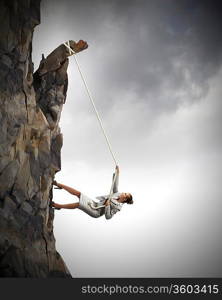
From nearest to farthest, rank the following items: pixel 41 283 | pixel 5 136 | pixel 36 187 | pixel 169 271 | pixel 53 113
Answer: pixel 41 283
pixel 5 136
pixel 36 187
pixel 53 113
pixel 169 271

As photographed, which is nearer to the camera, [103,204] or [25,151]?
[25,151]

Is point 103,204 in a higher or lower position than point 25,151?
lower

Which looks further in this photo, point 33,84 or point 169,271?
point 169,271

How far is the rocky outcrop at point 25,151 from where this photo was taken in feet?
25.7

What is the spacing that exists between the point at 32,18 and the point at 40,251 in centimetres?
733

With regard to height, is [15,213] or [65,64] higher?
[65,64]

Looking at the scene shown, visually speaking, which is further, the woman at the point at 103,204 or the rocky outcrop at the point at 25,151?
the woman at the point at 103,204

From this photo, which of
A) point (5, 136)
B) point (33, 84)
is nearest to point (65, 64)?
A: point (33, 84)

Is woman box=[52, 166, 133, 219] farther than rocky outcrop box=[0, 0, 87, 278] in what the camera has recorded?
Yes

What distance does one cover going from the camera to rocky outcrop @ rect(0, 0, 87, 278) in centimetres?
783

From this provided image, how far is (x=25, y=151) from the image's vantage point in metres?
9.08

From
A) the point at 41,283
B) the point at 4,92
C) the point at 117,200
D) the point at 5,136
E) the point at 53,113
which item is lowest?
the point at 41,283

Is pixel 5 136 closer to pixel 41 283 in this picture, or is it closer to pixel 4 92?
pixel 4 92

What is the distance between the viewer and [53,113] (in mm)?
10805
